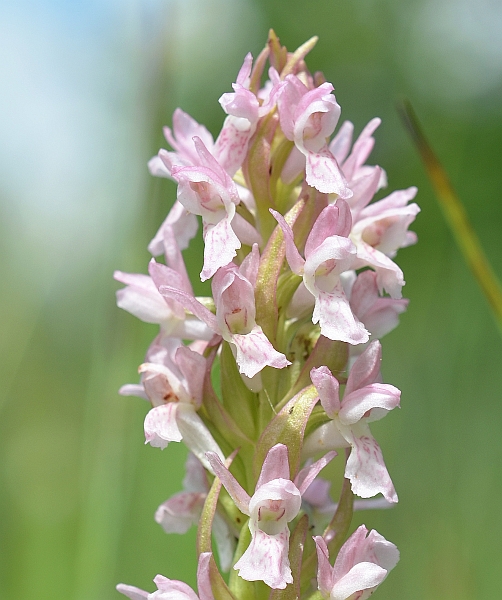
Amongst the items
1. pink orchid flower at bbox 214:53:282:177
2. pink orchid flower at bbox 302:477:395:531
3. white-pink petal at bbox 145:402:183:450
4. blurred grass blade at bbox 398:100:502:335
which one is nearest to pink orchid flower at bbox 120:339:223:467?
white-pink petal at bbox 145:402:183:450

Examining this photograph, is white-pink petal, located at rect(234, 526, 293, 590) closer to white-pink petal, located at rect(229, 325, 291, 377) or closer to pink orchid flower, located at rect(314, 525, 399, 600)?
pink orchid flower, located at rect(314, 525, 399, 600)

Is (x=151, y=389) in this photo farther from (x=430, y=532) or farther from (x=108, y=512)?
(x=430, y=532)

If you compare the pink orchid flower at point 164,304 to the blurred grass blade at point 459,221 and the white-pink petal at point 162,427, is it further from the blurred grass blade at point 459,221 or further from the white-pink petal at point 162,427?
the blurred grass blade at point 459,221

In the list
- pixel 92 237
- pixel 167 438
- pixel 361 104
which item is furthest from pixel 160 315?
pixel 361 104

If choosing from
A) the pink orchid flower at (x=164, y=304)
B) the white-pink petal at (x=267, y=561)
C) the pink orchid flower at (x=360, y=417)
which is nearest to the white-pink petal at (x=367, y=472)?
the pink orchid flower at (x=360, y=417)

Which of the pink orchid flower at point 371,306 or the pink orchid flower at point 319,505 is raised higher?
the pink orchid flower at point 371,306

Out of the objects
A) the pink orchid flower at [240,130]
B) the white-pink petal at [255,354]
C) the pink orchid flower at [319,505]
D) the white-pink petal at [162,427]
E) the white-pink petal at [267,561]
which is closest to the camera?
the white-pink petal at [267,561]
